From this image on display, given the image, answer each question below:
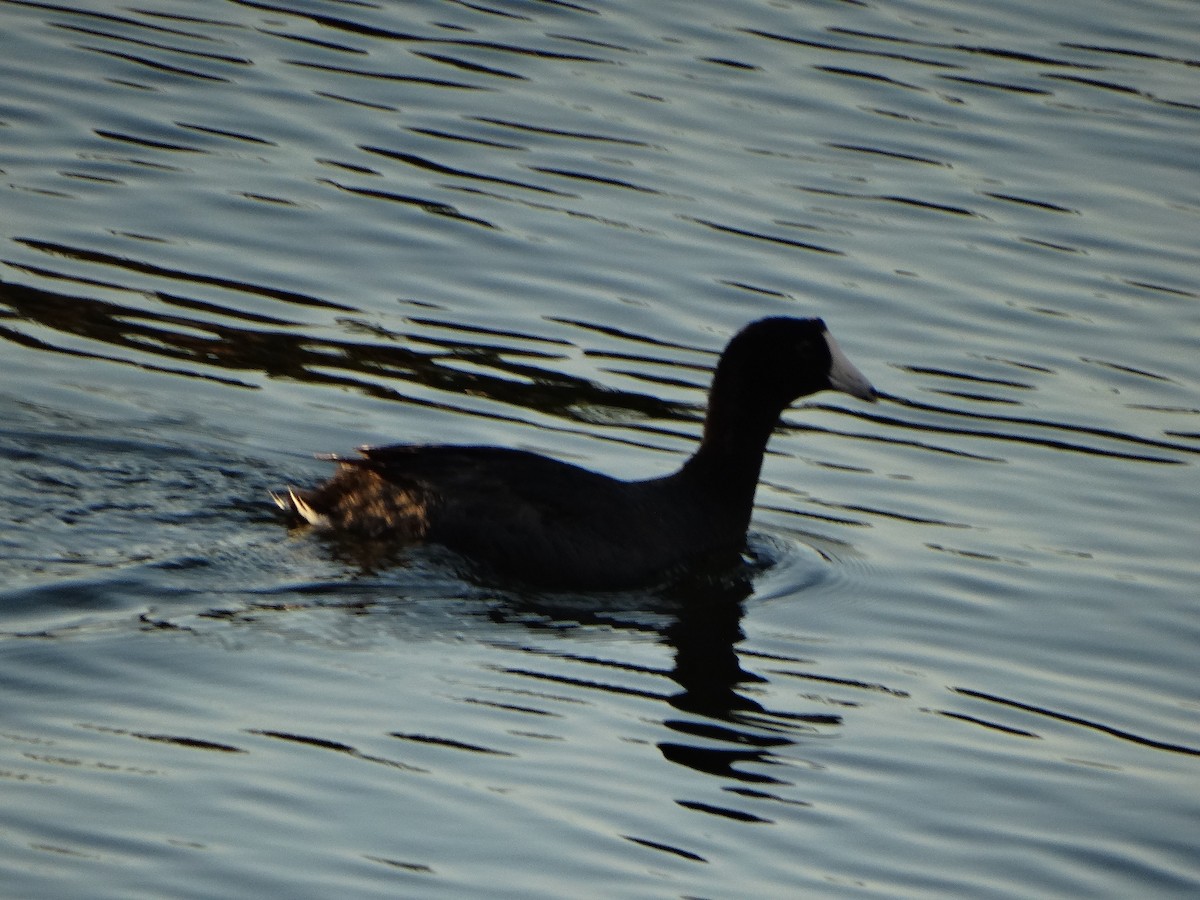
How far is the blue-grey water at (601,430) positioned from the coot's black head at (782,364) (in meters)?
0.66

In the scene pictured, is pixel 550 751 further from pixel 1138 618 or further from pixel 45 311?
A: pixel 45 311

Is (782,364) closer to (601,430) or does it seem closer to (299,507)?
(601,430)

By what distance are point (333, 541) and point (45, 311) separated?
9.95 ft

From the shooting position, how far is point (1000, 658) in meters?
8.71

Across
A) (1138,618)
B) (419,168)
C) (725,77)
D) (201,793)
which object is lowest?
(201,793)

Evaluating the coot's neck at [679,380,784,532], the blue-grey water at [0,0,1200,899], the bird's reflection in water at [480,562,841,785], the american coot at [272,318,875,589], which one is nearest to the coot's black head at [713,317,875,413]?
the coot's neck at [679,380,784,532]

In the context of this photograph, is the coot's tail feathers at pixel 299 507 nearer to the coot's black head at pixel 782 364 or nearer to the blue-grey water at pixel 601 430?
the blue-grey water at pixel 601 430

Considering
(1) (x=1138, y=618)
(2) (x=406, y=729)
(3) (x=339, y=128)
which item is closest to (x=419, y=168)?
(3) (x=339, y=128)

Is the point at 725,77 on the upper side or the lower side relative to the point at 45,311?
upper

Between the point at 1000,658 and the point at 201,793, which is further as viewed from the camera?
the point at 1000,658

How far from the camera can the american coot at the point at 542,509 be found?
29.7 ft

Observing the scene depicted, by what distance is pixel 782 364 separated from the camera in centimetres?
1003

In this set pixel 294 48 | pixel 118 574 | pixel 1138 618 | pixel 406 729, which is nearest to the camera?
pixel 406 729

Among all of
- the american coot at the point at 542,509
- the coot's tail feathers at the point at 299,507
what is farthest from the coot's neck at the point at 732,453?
the coot's tail feathers at the point at 299,507
